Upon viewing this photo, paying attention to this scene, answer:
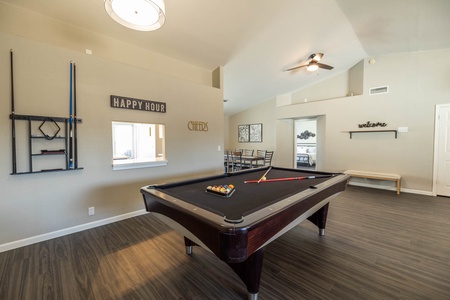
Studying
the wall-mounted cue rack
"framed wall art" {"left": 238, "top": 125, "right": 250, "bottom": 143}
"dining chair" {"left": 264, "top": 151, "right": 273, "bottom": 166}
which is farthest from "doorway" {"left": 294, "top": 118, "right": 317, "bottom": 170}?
the wall-mounted cue rack

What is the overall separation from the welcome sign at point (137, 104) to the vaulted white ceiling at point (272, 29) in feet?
3.55

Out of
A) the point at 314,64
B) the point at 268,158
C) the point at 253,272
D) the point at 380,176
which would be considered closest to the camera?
the point at 253,272

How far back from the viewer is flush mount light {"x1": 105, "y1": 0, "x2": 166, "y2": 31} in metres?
1.72

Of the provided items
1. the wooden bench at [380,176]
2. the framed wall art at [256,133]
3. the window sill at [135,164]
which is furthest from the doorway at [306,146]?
the window sill at [135,164]

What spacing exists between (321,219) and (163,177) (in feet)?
9.12

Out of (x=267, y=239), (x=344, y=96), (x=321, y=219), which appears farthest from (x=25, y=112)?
(x=344, y=96)

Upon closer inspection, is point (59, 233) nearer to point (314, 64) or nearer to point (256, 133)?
point (314, 64)

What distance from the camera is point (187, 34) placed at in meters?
3.37

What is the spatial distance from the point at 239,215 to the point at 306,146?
9640 mm

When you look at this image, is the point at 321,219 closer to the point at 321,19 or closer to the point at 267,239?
the point at 267,239

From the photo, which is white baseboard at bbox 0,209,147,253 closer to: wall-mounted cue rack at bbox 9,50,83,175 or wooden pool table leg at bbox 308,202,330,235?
wall-mounted cue rack at bbox 9,50,83,175

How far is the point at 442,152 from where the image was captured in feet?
14.3

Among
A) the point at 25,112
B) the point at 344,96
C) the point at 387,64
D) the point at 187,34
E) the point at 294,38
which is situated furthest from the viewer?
the point at 344,96

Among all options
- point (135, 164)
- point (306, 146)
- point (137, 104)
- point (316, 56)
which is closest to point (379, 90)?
point (316, 56)
